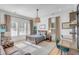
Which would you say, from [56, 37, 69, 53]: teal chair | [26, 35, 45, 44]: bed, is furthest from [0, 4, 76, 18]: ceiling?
[56, 37, 69, 53]: teal chair

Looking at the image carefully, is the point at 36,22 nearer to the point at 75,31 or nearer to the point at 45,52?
the point at 45,52

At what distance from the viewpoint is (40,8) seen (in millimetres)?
1938

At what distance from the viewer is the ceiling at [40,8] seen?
1900 millimetres

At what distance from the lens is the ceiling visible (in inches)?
74.8

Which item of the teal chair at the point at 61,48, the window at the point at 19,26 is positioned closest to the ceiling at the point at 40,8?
the window at the point at 19,26

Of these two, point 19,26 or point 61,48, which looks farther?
point 19,26

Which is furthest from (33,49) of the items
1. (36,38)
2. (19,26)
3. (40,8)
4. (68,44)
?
(40,8)

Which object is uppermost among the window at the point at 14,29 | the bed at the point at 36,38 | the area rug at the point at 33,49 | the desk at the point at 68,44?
the window at the point at 14,29

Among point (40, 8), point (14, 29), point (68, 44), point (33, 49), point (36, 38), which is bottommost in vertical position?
point (33, 49)

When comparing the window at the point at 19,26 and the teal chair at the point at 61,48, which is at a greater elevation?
the window at the point at 19,26

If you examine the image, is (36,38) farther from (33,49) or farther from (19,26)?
(19,26)

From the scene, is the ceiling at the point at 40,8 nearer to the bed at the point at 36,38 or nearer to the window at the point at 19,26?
the window at the point at 19,26

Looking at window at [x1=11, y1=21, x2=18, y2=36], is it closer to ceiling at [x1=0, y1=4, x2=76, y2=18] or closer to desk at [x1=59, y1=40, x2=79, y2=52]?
ceiling at [x1=0, y1=4, x2=76, y2=18]

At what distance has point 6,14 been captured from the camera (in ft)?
6.03
